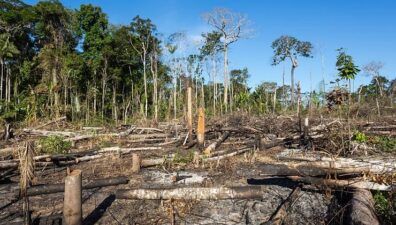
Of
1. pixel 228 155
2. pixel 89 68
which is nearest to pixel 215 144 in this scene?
pixel 228 155

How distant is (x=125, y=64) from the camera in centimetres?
3222

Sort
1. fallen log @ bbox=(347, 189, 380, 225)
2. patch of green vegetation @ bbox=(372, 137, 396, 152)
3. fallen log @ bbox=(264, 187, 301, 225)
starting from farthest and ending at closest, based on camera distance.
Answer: patch of green vegetation @ bbox=(372, 137, 396, 152)
fallen log @ bbox=(264, 187, 301, 225)
fallen log @ bbox=(347, 189, 380, 225)

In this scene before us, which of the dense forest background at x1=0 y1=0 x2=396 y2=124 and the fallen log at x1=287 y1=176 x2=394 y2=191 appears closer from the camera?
the fallen log at x1=287 y1=176 x2=394 y2=191

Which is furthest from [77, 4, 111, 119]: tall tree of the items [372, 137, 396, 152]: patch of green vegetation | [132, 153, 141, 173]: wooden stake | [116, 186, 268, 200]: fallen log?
[116, 186, 268, 200]: fallen log

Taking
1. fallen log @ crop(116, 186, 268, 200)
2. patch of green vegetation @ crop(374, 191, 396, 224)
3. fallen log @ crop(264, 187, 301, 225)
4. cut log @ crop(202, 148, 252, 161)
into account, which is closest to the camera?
fallen log @ crop(264, 187, 301, 225)

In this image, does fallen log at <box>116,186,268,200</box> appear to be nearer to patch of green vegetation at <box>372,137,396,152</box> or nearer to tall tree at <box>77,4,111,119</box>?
patch of green vegetation at <box>372,137,396,152</box>

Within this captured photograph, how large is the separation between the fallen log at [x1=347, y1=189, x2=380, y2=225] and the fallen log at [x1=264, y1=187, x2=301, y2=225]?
77 centimetres

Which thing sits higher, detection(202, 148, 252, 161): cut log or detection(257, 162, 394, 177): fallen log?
detection(257, 162, 394, 177): fallen log

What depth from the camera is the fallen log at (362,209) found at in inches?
156

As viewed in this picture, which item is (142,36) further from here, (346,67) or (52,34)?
(346,67)

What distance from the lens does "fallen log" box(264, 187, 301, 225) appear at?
4223 millimetres

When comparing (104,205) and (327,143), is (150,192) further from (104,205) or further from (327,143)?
→ (327,143)

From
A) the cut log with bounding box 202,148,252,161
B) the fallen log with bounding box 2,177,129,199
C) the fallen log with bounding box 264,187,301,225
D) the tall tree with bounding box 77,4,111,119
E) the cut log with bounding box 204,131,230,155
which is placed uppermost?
the tall tree with bounding box 77,4,111,119

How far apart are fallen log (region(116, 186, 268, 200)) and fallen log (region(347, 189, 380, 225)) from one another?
3.97ft
